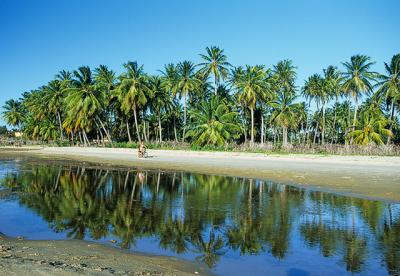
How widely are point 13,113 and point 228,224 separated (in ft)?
314

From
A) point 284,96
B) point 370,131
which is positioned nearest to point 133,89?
point 284,96

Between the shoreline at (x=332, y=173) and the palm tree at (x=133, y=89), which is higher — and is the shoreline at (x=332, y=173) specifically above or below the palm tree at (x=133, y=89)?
below

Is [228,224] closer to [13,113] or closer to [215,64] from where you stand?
[215,64]

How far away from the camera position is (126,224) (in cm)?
1095

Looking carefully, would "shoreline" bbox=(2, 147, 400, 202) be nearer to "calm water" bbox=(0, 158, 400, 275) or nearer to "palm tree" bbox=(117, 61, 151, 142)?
"calm water" bbox=(0, 158, 400, 275)

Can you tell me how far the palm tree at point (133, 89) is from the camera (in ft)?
180

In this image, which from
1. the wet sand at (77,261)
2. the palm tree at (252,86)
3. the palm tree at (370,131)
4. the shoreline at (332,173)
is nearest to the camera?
the wet sand at (77,261)

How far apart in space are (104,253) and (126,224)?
3.12 m

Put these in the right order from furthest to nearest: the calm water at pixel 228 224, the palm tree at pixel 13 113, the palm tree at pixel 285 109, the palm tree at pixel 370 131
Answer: the palm tree at pixel 13 113
the palm tree at pixel 285 109
the palm tree at pixel 370 131
the calm water at pixel 228 224

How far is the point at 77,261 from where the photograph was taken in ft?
22.2

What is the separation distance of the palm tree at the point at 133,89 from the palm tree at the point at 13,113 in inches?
1983

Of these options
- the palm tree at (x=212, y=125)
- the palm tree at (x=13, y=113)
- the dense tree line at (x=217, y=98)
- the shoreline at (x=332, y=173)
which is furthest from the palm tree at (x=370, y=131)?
the palm tree at (x=13, y=113)

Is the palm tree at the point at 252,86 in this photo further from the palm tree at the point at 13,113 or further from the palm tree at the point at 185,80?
the palm tree at the point at 13,113

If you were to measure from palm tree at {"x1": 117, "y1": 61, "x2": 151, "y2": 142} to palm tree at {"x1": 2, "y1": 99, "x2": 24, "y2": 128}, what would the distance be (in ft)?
165
